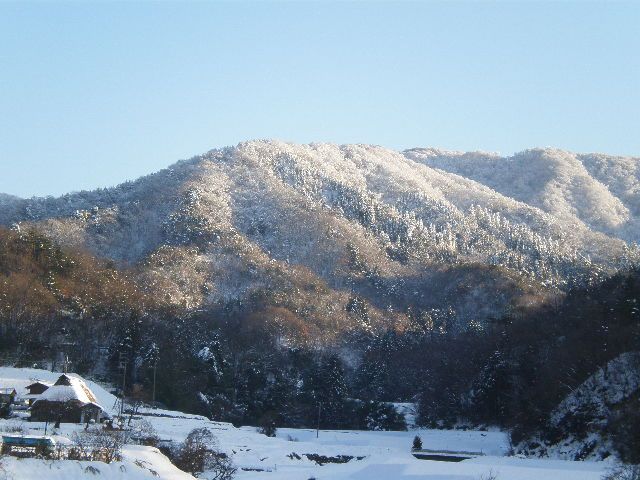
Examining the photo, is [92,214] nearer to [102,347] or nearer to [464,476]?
[102,347]

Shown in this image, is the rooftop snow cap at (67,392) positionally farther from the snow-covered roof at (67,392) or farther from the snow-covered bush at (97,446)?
the snow-covered bush at (97,446)

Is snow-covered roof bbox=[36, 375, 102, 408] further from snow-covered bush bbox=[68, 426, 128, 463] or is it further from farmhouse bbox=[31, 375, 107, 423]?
snow-covered bush bbox=[68, 426, 128, 463]

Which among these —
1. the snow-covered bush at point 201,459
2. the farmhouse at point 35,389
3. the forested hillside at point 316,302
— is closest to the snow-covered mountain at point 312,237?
the forested hillside at point 316,302

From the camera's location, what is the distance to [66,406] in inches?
1578

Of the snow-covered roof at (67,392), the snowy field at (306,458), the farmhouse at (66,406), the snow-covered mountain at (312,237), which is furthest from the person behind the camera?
the snow-covered mountain at (312,237)

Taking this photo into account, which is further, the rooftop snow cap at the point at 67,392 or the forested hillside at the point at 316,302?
the forested hillside at the point at 316,302

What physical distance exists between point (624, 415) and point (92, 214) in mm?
94545

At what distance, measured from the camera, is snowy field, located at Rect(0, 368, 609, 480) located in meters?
22.2

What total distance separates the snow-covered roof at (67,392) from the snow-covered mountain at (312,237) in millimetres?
37262

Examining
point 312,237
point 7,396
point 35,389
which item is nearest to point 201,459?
point 7,396

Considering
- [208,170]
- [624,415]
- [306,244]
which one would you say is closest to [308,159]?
[208,170]

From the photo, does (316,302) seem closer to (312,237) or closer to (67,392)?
(312,237)

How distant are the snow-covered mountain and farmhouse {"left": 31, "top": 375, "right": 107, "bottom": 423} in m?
38.2

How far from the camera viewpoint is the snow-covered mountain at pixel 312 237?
309ft
